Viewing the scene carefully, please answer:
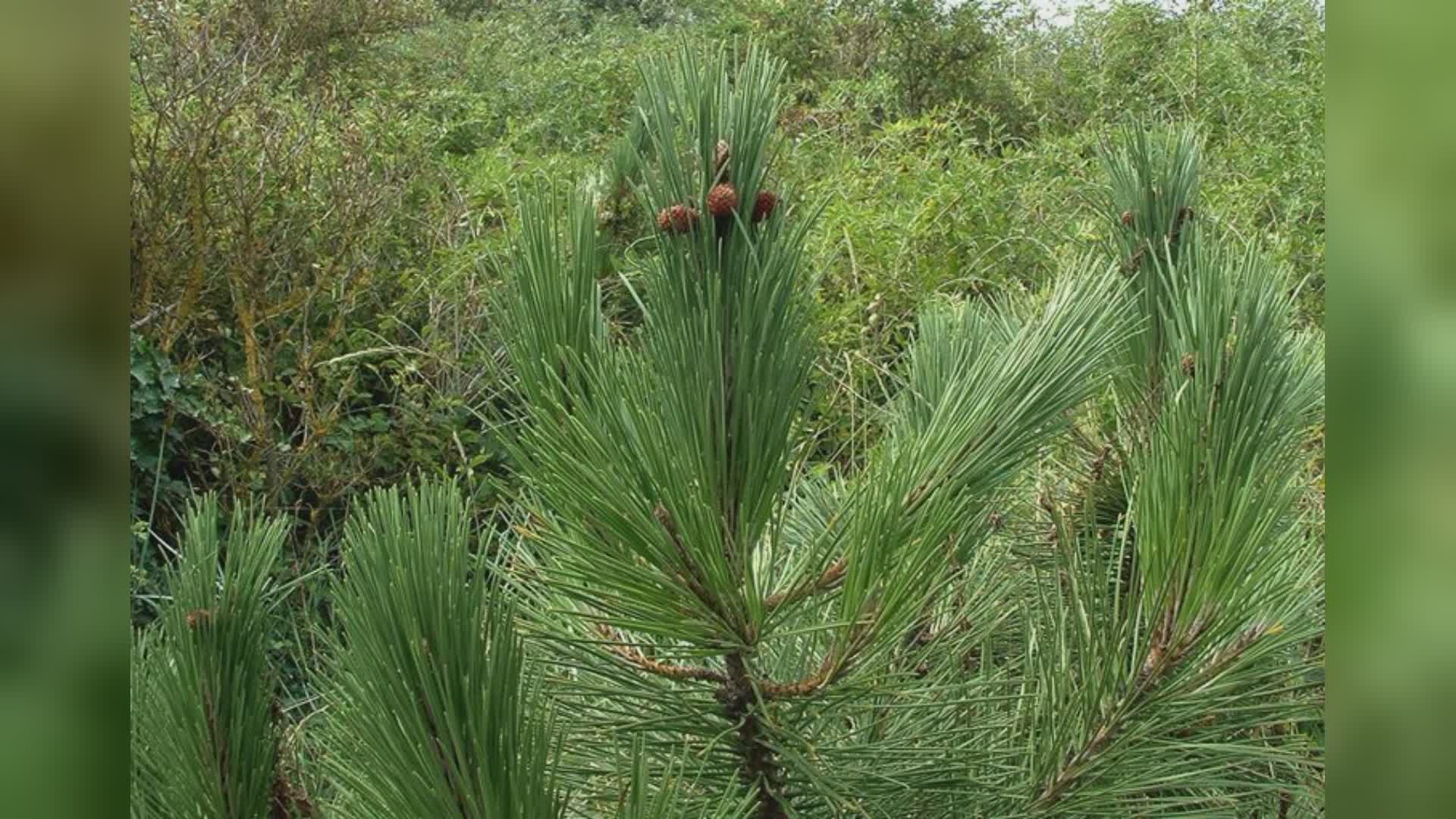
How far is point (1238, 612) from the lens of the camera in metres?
0.43

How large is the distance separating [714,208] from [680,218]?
1 cm

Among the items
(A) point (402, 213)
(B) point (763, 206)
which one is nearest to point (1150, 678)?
(B) point (763, 206)

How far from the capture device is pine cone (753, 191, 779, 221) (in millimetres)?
423

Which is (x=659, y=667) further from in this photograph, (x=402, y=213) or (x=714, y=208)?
(x=402, y=213)

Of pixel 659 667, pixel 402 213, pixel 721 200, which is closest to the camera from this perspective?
pixel 721 200

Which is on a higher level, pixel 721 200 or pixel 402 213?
pixel 721 200

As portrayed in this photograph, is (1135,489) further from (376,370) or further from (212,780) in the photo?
(376,370)

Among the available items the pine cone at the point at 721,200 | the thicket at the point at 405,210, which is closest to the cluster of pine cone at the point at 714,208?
the pine cone at the point at 721,200

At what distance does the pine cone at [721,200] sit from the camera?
401mm

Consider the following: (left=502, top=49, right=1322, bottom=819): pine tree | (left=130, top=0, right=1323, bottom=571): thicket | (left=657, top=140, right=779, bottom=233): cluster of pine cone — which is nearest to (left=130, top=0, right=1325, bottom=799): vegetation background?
(left=130, top=0, right=1323, bottom=571): thicket

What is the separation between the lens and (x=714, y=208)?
0.40 m
